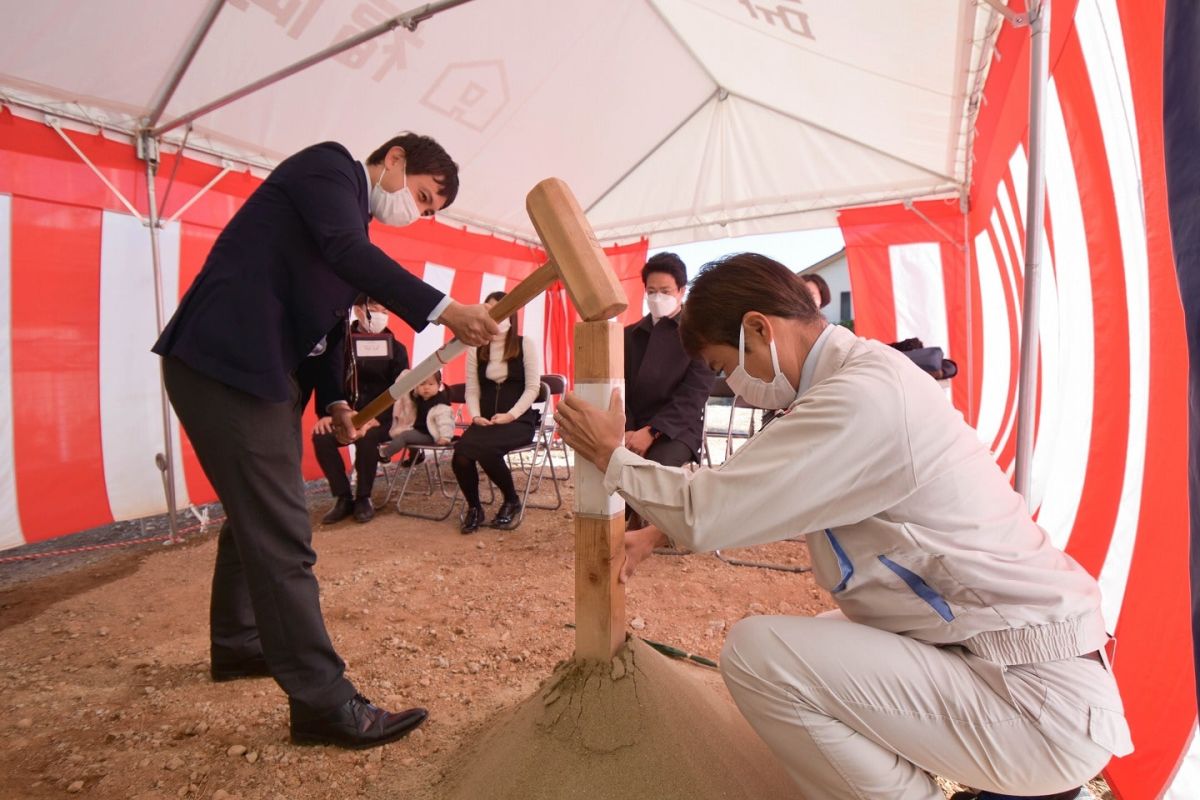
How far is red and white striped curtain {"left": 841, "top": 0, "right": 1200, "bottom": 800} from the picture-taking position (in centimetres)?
132

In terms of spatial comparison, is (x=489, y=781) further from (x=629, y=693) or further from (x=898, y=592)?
(x=898, y=592)

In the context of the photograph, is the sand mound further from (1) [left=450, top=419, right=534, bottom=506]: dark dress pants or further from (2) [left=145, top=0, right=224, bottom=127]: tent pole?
(2) [left=145, top=0, right=224, bottom=127]: tent pole

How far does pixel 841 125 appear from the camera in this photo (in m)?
5.32

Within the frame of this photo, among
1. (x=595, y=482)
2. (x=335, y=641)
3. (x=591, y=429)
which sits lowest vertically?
(x=335, y=641)

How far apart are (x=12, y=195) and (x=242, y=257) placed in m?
3.10

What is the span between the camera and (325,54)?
10.5 feet

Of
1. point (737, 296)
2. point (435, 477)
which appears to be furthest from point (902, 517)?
point (435, 477)

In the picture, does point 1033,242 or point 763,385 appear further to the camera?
point 1033,242

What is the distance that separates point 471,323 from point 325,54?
2.58 meters

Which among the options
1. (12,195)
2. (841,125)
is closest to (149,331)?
(12,195)

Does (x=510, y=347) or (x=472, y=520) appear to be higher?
(x=510, y=347)

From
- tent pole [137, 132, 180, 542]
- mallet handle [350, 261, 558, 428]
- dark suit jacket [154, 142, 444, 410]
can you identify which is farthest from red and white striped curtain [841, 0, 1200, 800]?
tent pole [137, 132, 180, 542]

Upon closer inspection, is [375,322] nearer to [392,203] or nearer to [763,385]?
[392,203]

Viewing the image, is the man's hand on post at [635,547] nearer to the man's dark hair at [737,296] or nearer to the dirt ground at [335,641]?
the man's dark hair at [737,296]
